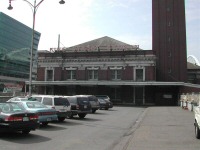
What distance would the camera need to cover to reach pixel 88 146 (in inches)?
461

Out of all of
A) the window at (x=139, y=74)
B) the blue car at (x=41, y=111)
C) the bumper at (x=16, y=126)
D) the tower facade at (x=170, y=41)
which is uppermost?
the tower facade at (x=170, y=41)

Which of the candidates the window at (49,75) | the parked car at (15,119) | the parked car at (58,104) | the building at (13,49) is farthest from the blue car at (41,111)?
the building at (13,49)

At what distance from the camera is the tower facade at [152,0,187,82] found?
6028cm

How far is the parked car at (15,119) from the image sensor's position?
13094 millimetres

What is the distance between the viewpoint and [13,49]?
115m

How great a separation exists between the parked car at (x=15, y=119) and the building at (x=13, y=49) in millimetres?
83496

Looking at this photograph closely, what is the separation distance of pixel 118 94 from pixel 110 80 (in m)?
3.02

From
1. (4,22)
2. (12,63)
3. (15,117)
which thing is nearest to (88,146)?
(15,117)

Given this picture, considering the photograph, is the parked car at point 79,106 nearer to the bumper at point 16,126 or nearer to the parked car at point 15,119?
the parked car at point 15,119

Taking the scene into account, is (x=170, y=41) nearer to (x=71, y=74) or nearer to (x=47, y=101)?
(x=71, y=74)

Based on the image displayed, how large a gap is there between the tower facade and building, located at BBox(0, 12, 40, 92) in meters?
46.9

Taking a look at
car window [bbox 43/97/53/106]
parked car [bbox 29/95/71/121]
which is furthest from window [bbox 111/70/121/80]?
car window [bbox 43/97/53/106]

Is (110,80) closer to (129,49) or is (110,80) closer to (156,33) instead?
(129,49)

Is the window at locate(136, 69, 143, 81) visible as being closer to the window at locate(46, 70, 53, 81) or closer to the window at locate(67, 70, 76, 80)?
the window at locate(67, 70, 76, 80)
